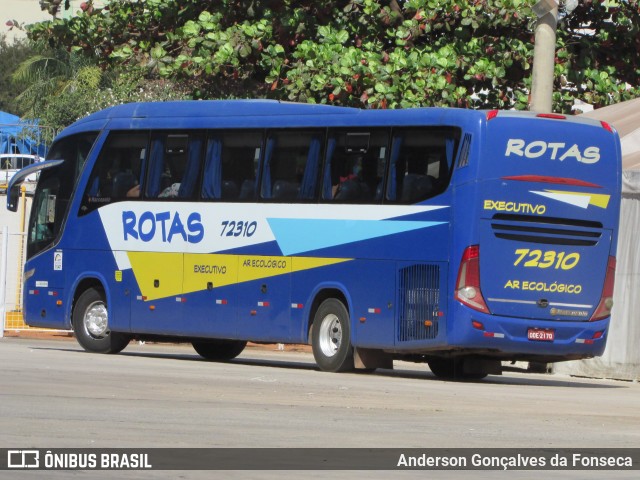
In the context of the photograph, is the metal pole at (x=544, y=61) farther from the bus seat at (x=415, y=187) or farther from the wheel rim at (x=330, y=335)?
the wheel rim at (x=330, y=335)

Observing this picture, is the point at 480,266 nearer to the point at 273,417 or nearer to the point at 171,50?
the point at 273,417

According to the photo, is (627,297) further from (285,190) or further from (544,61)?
(285,190)

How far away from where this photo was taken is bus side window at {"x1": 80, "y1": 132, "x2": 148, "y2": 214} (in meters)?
23.2

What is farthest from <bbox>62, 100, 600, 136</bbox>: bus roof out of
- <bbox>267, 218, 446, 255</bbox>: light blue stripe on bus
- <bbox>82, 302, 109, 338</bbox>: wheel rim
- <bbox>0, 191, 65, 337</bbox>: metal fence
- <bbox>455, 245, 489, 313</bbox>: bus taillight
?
<bbox>0, 191, 65, 337</bbox>: metal fence

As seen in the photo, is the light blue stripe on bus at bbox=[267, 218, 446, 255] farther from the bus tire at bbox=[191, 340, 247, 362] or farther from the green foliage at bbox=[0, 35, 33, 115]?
the green foliage at bbox=[0, 35, 33, 115]

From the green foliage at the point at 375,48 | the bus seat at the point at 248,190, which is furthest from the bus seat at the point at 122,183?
the green foliage at the point at 375,48

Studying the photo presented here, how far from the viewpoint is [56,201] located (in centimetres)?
2450

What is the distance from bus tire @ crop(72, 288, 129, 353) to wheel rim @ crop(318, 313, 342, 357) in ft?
14.3

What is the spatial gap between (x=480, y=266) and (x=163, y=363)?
4881mm

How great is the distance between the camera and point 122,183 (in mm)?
23328

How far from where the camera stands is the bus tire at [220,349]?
24.3 meters

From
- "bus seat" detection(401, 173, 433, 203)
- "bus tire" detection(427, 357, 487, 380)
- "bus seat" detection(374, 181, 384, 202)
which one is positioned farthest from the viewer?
"bus tire" detection(427, 357, 487, 380)

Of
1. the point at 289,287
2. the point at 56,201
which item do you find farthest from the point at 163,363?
the point at 56,201

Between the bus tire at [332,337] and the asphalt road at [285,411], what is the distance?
257 millimetres
